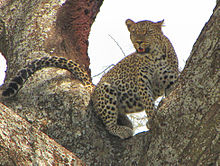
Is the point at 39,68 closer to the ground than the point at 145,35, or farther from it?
closer to the ground

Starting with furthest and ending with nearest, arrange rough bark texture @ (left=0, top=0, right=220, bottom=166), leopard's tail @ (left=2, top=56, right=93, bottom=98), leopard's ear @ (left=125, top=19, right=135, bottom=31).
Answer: leopard's ear @ (left=125, top=19, right=135, bottom=31), leopard's tail @ (left=2, top=56, right=93, bottom=98), rough bark texture @ (left=0, top=0, right=220, bottom=166)

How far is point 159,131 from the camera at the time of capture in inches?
138

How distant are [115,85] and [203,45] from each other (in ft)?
9.40

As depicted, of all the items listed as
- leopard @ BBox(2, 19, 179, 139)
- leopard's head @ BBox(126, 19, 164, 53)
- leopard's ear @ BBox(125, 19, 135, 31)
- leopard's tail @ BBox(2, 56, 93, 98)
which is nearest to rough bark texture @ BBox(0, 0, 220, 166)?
leopard's tail @ BBox(2, 56, 93, 98)

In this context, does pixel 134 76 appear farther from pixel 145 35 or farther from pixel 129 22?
pixel 129 22

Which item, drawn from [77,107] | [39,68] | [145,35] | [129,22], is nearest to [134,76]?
[145,35]

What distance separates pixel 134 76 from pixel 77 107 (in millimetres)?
1762

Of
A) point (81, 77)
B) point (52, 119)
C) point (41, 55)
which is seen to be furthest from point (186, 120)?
point (41, 55)

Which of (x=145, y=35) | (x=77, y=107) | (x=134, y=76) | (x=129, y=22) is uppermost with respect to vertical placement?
(x=129, y=22)

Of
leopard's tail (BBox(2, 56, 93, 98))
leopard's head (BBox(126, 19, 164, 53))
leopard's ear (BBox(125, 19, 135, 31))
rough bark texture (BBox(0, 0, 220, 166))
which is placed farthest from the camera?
leopard's ear (BBox(125, 19, 135, 31))

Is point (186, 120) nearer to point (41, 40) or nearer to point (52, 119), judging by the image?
point (52, 119)

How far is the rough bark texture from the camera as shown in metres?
3.13

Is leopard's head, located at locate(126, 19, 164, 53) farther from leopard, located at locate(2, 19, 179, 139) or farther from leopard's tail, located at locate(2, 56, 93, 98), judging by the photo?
leopard's tail, located at locate(2, 56, 93, 98)

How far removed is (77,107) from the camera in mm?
4738
